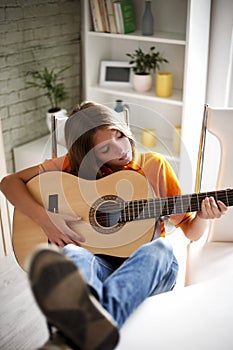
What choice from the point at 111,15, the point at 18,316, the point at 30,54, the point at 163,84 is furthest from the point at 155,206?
the point at 30,54

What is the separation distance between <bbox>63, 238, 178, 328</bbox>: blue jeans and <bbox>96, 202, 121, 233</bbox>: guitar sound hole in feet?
0.39

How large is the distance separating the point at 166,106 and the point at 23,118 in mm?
820

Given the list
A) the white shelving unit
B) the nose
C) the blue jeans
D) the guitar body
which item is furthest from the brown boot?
the white shelving unit

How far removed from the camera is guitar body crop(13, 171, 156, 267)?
1.42m

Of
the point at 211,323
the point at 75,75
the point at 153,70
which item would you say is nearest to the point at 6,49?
the point at 75,75

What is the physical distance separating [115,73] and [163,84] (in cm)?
38

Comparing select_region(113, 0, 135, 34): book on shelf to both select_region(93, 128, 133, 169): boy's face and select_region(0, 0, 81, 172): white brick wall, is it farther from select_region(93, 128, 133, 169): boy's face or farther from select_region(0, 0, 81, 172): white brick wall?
select_region(93, 128, 133, 169): boy's face

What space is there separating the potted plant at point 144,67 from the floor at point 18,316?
1154mm

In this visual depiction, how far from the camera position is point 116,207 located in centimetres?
142

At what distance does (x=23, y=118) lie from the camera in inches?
106

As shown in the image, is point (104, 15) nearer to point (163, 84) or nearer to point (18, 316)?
point (163, 84)

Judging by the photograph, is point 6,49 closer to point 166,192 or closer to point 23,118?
point 23,118

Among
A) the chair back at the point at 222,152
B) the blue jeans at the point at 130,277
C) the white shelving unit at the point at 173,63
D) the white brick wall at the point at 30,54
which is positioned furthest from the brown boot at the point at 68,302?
the white brick wall at the point at 30,54

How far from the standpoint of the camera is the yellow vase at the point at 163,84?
246 cm
